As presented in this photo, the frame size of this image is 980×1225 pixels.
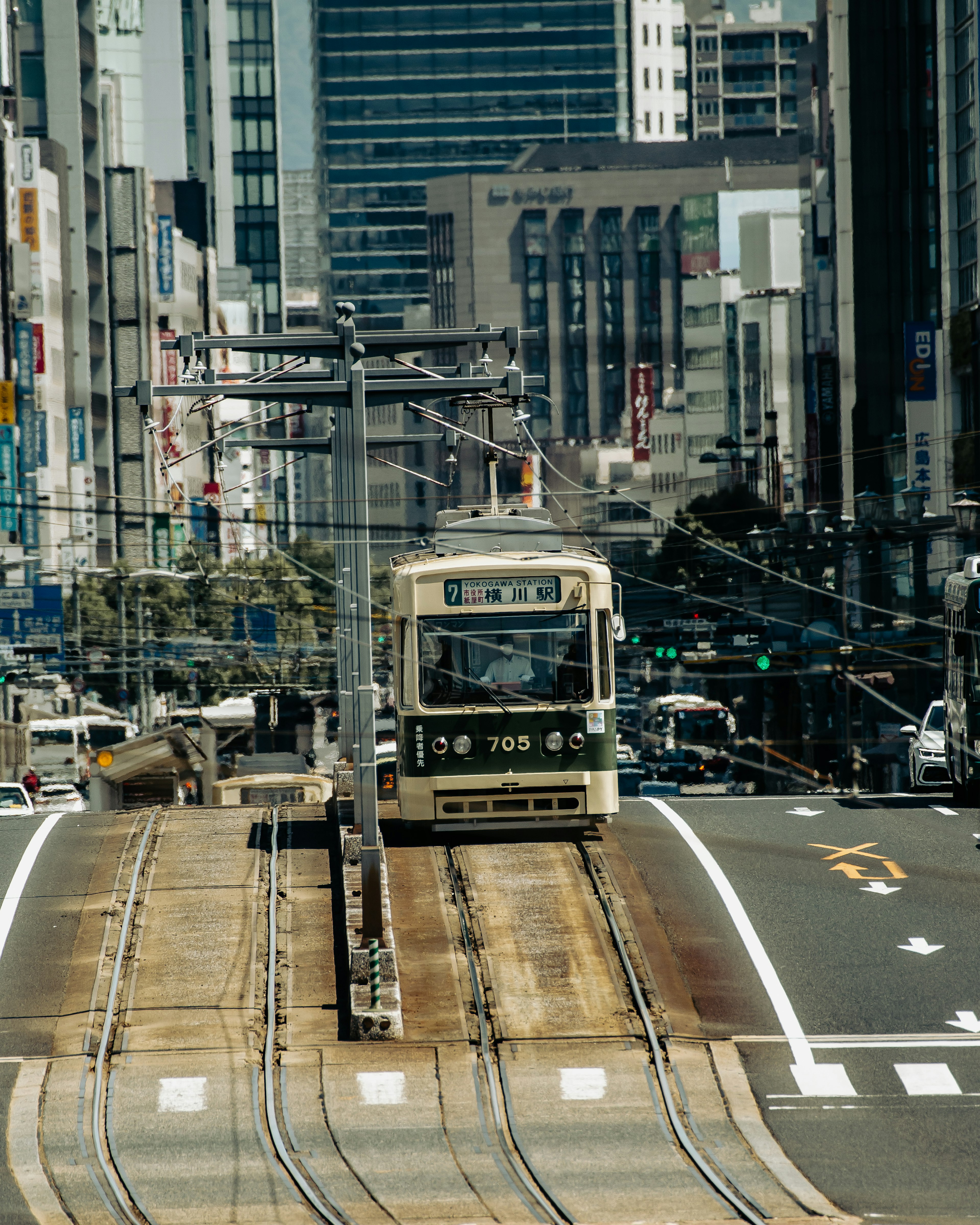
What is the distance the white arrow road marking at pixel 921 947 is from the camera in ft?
66.2

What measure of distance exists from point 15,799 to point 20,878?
12.9 meters

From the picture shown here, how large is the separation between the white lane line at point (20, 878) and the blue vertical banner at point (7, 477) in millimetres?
48855

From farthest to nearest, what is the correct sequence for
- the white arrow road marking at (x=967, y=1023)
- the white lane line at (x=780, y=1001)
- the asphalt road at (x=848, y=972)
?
the white arrow road marking at (x=967, y=1023), the white lane line at (x=780, y=1001), the asphalt road at (x=848, y=972)

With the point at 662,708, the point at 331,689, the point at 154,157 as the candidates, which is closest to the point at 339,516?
the point at 662,708

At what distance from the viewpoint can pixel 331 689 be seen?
240 ft

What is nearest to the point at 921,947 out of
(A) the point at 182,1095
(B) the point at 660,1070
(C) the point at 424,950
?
(B) the point at 660,1070

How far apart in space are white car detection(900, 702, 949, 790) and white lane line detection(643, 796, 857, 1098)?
29.8ft

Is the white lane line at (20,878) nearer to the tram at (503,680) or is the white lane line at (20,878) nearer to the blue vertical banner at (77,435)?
the tram at (503,680)

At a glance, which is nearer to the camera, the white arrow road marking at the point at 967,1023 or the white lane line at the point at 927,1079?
the white lane line at the point at 927,1079

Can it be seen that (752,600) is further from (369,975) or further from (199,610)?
(369,975)

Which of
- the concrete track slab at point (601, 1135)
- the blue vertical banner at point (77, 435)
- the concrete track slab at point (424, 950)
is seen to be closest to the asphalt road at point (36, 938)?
the concrete track slab at point (424, 950)

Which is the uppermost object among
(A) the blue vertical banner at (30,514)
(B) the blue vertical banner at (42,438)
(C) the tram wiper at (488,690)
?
(B) the blue vertical banner at (42,438)

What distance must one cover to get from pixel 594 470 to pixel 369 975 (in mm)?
156762

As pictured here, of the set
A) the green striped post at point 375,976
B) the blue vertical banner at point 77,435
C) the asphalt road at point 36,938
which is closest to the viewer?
the asphalt road at point 36,938
